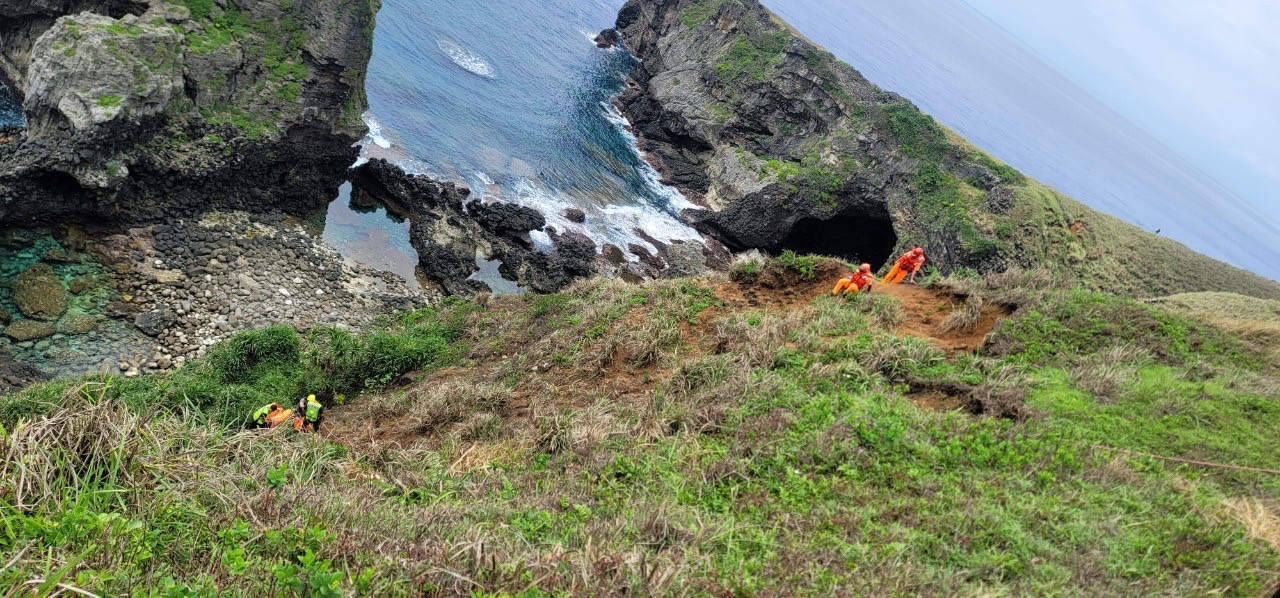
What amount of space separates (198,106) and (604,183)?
22374 mm

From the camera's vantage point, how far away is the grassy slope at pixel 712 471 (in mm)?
4730

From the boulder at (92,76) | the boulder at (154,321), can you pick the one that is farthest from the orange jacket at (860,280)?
the boulder at (92,76)

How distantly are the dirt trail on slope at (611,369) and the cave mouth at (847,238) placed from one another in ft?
79.7

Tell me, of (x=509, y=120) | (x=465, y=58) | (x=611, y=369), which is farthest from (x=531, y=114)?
(x=611, y=369)

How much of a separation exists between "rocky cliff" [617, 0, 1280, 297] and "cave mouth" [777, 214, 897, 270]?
95 millimetres

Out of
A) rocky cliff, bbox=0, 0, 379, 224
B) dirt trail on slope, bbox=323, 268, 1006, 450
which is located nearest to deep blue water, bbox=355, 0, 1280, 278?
rocky cliff, bbox=0, 0, 379, 224

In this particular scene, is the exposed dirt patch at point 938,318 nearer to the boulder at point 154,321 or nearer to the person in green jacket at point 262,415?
the person in green jacket at point 262,415

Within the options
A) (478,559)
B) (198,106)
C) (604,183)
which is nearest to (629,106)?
(604,183)

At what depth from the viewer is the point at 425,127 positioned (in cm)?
3578

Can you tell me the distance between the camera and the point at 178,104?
22.0 metres

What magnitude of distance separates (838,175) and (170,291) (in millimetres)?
35858

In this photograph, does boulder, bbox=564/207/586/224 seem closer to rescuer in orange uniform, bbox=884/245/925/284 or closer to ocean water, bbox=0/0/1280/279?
ocean water, bbox=0/0/1280/279

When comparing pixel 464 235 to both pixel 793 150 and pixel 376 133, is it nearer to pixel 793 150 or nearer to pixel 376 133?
pixel 376 133

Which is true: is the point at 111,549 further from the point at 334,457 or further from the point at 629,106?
the point at 629,106
